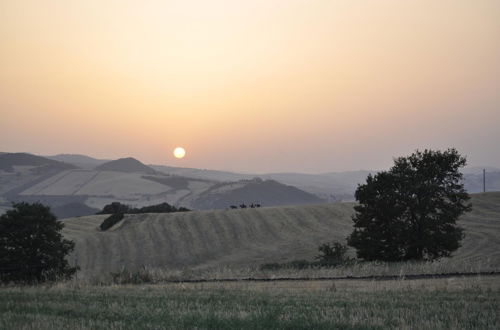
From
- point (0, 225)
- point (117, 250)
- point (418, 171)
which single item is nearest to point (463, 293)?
point (418, 171)

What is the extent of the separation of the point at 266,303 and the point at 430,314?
5.04m

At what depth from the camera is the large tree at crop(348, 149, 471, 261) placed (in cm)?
3541

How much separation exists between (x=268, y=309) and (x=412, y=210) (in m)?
24.9

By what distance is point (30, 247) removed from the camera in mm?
34688

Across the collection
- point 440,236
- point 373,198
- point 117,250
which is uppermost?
point 373,198

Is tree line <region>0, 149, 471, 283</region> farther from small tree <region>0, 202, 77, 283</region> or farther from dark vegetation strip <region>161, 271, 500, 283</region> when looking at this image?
dark vegetation strip <region>161, 271, 500, 283</region>

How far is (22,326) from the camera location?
11.5 m

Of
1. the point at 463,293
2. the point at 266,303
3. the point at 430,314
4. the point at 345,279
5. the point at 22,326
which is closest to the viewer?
the point at 22,326

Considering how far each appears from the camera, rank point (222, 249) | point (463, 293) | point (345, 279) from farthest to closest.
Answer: point (222, 249), point (345, 279), point (463, 293)

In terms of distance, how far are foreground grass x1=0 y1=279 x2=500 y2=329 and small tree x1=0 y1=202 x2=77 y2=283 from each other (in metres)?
15.7

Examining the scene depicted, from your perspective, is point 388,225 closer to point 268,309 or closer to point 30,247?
point 268,309

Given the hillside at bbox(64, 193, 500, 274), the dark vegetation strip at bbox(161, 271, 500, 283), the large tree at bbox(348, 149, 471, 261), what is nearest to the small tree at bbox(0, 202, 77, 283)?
the dark vegetation strip at bbox(161, 271, 500, 283)

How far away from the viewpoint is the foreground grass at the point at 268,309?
11.4 meters

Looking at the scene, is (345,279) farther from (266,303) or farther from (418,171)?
(418,171)
